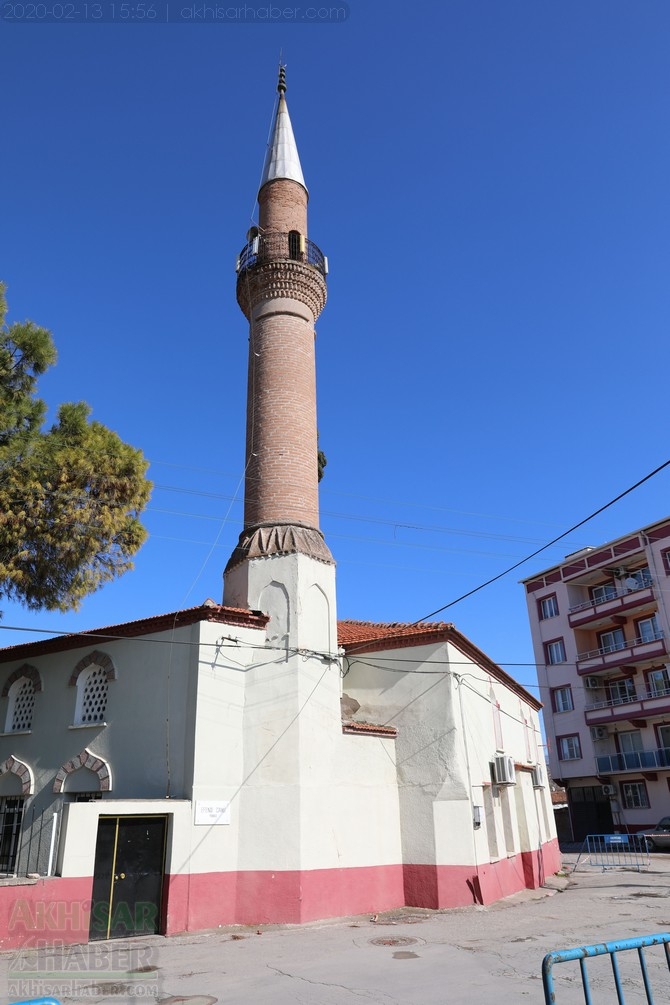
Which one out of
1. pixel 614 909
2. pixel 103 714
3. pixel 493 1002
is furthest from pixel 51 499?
pixel 614 909

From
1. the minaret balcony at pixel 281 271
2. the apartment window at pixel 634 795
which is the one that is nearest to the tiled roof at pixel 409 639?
the minaret balcony at pixel 281 271

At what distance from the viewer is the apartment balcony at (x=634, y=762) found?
99.5 ft

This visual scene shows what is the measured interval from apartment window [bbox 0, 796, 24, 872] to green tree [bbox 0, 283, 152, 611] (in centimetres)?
402

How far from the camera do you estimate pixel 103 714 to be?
43.5 feet

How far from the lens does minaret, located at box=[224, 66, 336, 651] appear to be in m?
14.0

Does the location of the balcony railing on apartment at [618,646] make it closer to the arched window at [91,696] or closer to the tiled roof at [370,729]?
the tiled roof at [370,729]

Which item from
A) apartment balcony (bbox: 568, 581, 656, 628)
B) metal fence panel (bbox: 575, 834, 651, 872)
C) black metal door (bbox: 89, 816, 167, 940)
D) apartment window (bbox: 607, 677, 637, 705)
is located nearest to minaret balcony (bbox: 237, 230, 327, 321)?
black metal door (bbox: 89, 816, 167, 940)

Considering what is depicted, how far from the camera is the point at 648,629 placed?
32.5 meters

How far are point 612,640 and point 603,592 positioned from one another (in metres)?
2.41

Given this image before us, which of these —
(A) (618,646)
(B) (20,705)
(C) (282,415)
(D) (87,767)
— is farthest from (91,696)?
(A) (618,646)

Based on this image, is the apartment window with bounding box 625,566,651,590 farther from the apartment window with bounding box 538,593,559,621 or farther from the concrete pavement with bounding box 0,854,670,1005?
the concrete pavement with bounding box 0,854,670,1005

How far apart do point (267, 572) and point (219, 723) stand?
10.4ft

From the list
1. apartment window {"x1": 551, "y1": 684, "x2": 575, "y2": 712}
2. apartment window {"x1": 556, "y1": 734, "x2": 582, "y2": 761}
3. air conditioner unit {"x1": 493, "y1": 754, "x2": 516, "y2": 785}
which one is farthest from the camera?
apartment window {"x1": 551, "y1": 684, "x2": 575, "y2": 712}

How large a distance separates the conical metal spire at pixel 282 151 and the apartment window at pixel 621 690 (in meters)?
26.7
